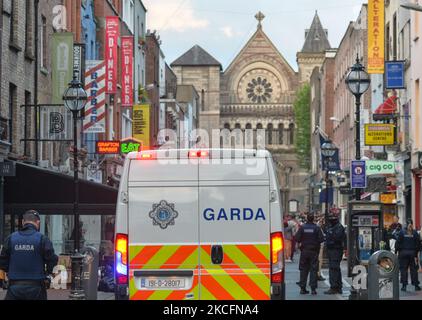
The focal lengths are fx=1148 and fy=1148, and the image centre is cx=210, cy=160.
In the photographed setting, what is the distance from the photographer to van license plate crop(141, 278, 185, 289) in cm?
1390

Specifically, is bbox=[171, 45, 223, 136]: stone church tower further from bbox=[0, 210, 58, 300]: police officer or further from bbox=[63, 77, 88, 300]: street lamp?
bbox=[0, 210, 58, 300]: police officer

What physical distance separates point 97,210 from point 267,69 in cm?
10954

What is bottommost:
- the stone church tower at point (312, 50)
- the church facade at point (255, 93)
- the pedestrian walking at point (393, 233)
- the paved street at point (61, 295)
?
the paved street at point (61, 295)

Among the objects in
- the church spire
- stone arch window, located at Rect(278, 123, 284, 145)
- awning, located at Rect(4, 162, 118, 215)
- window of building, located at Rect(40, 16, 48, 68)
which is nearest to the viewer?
awning, located at Rect(4, 162, 118, 215)

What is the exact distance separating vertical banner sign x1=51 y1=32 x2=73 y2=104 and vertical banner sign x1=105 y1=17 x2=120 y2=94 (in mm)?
6233

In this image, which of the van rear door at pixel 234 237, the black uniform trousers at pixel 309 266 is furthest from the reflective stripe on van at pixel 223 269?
the black uniform trousers at pixel 309 266

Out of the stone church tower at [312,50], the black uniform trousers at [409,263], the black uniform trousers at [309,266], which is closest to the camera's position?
the black uniform trousers at [309,266]

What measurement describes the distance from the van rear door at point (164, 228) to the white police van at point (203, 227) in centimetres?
1

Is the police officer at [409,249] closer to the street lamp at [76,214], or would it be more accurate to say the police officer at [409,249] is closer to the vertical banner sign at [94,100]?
the street lamp at [76,214]

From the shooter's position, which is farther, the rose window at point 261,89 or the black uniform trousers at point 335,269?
the rose window at point 261,89

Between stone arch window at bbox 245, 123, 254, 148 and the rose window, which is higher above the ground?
the rose window

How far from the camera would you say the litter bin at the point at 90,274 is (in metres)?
19.7

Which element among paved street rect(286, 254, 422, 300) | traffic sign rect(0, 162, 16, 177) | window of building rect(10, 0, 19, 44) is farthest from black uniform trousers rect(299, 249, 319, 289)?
window of building rect(10, 0, 19, 44)

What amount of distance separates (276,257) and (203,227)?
0.96 m
